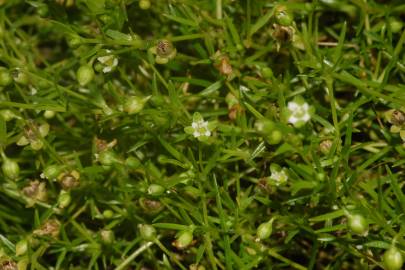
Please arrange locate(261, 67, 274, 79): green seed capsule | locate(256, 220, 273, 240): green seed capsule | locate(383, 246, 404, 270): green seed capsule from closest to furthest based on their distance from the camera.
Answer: locate(383, 246, 404, 270): green seed capsule, locate(256, 220, 273, 240): green seed capsule, locate(261, 67, 274, 79): green seed capsule

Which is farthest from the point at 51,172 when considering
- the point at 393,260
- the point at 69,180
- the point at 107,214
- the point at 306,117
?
the point at 393,260

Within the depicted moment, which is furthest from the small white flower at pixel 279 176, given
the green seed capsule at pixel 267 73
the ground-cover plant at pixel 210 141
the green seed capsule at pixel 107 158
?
the green seed capsule at pixel 107 158

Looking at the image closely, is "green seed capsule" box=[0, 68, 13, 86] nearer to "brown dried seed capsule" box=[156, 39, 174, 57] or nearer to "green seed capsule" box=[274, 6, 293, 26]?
"brown dried seed capsule" box=[156, 39, 174, 57]

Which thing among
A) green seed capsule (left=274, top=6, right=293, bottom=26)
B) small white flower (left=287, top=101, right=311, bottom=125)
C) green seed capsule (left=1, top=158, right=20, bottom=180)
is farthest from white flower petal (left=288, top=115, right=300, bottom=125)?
green seed capsule (left=1, top=158, right=20, bottom=180)

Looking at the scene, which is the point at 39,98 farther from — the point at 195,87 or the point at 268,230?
the point at 268,230

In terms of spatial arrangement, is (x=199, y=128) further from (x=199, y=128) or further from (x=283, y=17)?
(x=283, y=17)

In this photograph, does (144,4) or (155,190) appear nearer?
(155,190)

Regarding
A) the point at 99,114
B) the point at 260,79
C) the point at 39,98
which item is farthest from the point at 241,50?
the point at 39,98
